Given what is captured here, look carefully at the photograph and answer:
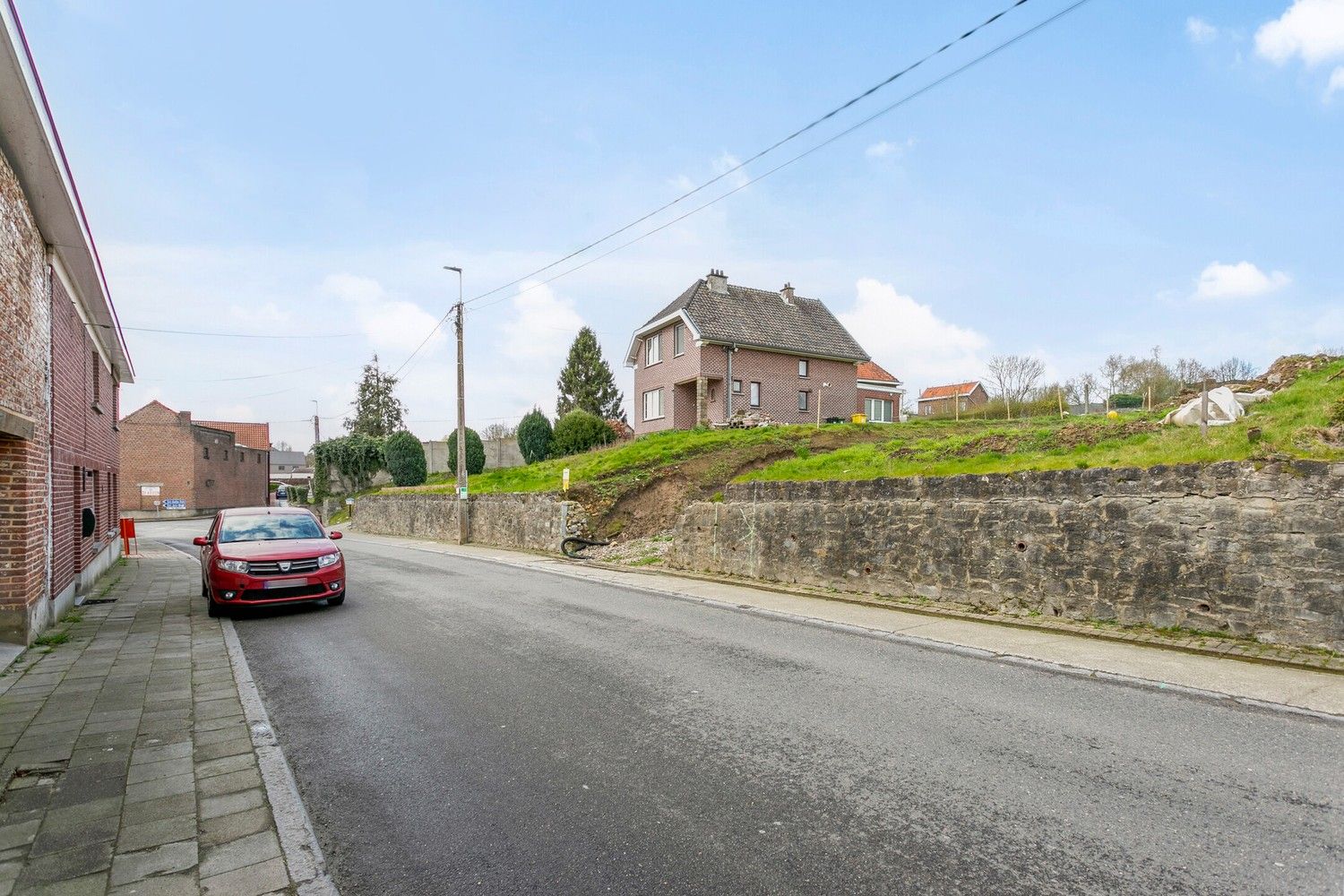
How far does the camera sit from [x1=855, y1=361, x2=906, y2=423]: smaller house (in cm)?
4269

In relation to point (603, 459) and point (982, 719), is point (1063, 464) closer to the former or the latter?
point (982, 719)

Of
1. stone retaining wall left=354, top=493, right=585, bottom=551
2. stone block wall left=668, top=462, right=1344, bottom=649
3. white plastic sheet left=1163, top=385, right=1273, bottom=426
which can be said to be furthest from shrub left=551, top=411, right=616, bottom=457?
white plastic sheet left=1163, top=385, right=1273, bottom=426

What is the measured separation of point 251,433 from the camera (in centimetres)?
7144

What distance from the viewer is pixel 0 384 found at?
284 inches

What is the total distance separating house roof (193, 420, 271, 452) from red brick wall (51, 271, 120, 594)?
60.1 meters

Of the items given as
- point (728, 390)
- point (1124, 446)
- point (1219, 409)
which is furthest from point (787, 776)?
point (728, 390)

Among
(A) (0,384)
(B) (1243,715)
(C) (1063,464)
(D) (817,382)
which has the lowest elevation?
(B) (1243,715)

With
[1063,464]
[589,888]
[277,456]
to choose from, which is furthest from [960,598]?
[277,456]

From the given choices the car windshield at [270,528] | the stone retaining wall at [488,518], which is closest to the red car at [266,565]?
the car windshield at [270,528]

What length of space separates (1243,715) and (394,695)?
6.56 m

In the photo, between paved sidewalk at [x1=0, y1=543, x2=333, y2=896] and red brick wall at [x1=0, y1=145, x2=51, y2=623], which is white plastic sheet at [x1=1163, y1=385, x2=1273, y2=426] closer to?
paved sidewalk at [x1=0, y1=543, x2=333, y2=896]

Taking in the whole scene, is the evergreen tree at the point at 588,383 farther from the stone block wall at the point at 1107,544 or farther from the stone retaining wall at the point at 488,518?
the stone block wall at the point at 1107,544

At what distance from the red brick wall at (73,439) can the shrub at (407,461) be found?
2850 cm

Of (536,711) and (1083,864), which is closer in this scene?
(1083,864)
